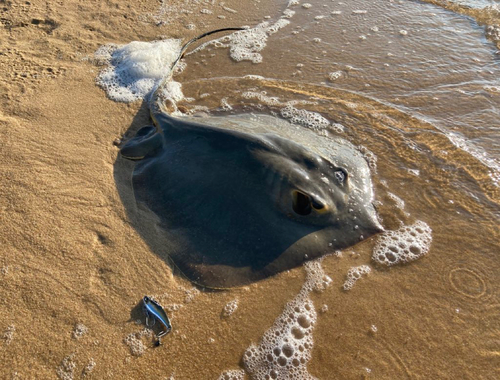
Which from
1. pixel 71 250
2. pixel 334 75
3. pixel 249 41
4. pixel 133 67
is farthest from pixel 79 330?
pixel 249 41

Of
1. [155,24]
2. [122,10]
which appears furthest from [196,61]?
[122,10]

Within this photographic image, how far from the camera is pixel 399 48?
6.01m

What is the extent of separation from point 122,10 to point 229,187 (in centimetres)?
605

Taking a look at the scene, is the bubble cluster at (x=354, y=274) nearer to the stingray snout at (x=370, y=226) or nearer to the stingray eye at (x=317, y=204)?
the stingray snout at (x=370, y=226)

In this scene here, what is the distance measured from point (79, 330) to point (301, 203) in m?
2.26

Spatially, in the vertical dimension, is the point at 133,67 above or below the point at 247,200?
above

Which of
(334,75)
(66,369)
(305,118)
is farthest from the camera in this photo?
(334,75)

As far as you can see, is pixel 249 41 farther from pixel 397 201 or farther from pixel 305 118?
pixel 397 201

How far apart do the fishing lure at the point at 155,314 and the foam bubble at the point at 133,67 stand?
3421mm

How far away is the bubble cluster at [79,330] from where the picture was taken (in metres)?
2.73

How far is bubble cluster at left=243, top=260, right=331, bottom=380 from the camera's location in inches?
103

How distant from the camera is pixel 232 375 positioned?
2584mm

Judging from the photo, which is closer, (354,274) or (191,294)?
(191,294)

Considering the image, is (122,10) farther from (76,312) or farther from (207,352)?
(207,352)
